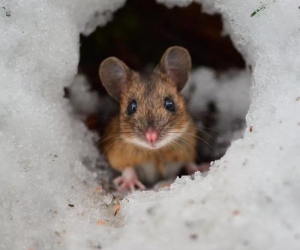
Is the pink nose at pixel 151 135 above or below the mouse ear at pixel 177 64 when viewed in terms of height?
below

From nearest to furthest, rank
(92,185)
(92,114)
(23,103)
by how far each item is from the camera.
Result: (23,103), (92,185), (92,114)

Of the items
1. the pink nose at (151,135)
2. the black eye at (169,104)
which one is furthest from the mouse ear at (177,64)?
the pink nose at (151,135)

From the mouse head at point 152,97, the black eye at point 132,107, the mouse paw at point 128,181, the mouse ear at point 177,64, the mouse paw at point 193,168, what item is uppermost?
the mouse ear at point 177,64

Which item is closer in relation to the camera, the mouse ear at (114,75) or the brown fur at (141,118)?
the brown fur at (141,118)

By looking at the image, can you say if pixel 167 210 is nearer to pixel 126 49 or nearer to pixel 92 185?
pixel 92 185

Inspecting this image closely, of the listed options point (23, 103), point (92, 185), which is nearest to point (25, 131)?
point (23, 103)

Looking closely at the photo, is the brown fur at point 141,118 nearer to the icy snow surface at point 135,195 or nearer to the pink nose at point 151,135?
the pink nose at point 151,135

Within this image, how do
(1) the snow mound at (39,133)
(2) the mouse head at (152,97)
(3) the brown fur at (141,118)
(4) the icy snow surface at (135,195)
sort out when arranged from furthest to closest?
(3) the brown fur at (141,118) < (2) the mouse head at (152,97) < (1) the snow mound at (39,133) < (4) the icy snow surface at (135,195)
